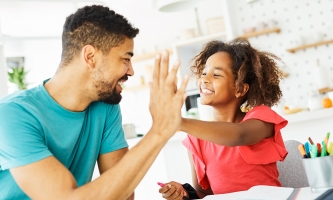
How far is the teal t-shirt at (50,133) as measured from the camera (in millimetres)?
1260

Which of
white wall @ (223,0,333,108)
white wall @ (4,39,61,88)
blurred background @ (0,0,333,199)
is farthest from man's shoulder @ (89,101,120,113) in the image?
white wall @ (4,39,61,88)

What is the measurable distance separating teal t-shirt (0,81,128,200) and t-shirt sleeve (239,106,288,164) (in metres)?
0.45

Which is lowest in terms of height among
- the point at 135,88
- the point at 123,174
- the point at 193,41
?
the point at 135,88

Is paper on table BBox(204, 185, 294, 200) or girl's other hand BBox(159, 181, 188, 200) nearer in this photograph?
paper on table BBox(204, 185, 294, 200)

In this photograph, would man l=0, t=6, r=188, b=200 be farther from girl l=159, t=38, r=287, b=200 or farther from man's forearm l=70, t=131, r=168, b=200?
girl l=159, t=38, r=287, b=200

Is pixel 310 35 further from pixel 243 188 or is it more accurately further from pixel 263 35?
pixel 243 188

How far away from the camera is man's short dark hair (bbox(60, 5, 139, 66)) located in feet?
4.73

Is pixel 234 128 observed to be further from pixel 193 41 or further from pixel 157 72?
pixel 193 41

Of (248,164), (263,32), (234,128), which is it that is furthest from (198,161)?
(263,32)

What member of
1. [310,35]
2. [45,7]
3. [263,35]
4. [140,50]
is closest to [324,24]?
[310,35]

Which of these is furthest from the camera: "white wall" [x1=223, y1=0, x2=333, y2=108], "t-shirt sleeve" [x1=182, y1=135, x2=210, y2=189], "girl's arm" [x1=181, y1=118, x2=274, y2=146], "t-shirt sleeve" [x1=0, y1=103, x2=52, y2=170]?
"white wall" [x1=223, y1=0, x2=333, y2=108]

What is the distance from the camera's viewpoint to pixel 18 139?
4.12ft

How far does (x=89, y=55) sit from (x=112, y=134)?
1.04 feet

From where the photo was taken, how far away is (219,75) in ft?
5.98
